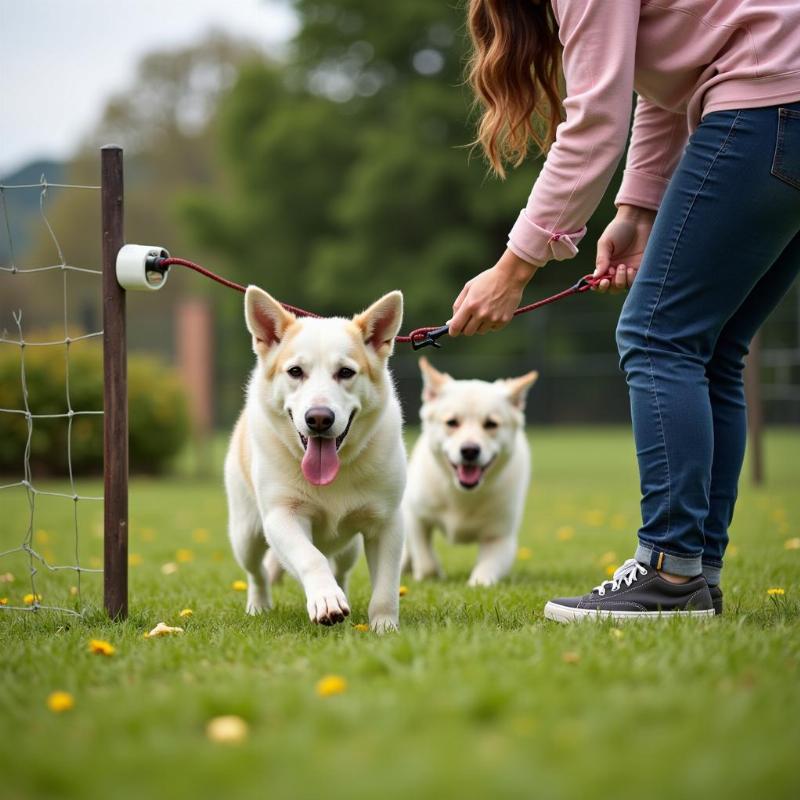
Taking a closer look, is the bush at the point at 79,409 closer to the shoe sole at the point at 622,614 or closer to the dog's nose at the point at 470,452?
the dog's nose at the point at 470,452

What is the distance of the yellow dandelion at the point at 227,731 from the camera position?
1.85 metres

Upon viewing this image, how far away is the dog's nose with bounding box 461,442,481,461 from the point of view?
5.16 meters

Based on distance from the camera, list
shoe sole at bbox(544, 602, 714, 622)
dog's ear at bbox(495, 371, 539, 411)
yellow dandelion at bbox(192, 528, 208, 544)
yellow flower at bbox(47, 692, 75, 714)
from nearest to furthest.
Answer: yellow flower at bbox(47, 692, 75, 714), shoe sole at bbox(544, 602, 714, 622), dog's ear at bbox(495, 371, 539, 411), yellow dandelion at bbox(192, 528, 208, 544)

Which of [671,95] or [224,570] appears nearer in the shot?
[671,95]

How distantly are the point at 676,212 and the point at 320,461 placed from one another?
1380 millimetres

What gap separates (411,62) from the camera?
28.9 m

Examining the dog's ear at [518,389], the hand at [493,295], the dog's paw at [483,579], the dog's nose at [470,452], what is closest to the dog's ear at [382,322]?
the hand at [493,295]

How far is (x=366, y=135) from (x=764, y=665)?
26.7 m

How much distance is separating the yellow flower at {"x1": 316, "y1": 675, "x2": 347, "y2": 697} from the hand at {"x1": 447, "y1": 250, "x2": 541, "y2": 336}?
1.25m

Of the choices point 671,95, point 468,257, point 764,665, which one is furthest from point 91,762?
point 468,257

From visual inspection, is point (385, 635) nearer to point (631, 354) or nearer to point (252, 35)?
point (631, 354)

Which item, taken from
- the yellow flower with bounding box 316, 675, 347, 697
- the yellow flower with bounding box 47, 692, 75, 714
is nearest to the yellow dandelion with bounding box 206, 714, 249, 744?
the yellow flower with bounding box 316, 675, 347, 697

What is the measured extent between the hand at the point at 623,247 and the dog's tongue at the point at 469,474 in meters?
2.00

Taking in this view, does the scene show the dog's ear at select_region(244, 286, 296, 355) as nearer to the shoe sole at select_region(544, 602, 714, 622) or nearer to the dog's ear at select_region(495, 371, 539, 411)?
the shoe sole at select_region(544, 602, 714, 622)
